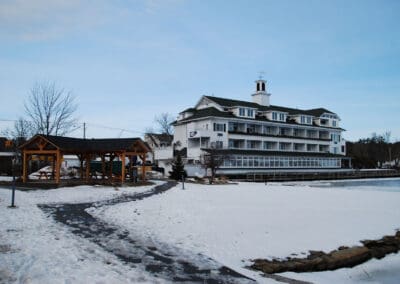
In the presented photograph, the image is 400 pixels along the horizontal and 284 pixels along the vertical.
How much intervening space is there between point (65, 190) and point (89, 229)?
12722 mm

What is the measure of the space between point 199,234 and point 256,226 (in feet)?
7.99

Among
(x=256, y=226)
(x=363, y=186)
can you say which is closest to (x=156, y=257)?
(x=256, y=226)

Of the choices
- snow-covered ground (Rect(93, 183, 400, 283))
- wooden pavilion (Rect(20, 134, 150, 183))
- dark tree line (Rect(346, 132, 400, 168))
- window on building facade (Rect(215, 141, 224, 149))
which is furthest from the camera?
dark tree line (Rect(346, 132, 400, 168))

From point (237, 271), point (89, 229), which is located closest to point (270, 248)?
point (237, 271)

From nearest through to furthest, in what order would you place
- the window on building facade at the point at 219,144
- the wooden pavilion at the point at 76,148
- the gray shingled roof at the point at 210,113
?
the wooden pavilion at the point at 76,148 < the window on building facade at the point at 219,144 < the gray shingled roof at the point at 210,113

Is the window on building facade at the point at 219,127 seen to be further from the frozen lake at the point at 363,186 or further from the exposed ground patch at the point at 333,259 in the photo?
the exposed ground patch at the point at 333,259

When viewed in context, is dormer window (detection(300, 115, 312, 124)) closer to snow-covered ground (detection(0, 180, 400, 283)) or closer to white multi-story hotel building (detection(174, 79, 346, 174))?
white multi-story hotel building (detection(174, 79, 346, 174))

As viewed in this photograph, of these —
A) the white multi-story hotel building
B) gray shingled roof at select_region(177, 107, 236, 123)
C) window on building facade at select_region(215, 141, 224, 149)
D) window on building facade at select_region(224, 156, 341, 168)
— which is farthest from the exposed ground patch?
gray shingled roof at select_region(177, 107, 236, 123)

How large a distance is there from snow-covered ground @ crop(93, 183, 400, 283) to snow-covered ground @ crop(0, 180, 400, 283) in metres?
0.03

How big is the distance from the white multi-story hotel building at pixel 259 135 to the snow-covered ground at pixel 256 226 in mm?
31122

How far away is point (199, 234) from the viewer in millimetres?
11930

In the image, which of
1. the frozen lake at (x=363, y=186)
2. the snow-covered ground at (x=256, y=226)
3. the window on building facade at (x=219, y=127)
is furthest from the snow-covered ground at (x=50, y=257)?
the window on building facade at (x=219, y=127)

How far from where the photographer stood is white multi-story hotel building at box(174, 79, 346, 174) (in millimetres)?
52906

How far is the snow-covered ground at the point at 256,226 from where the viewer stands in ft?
34.4
